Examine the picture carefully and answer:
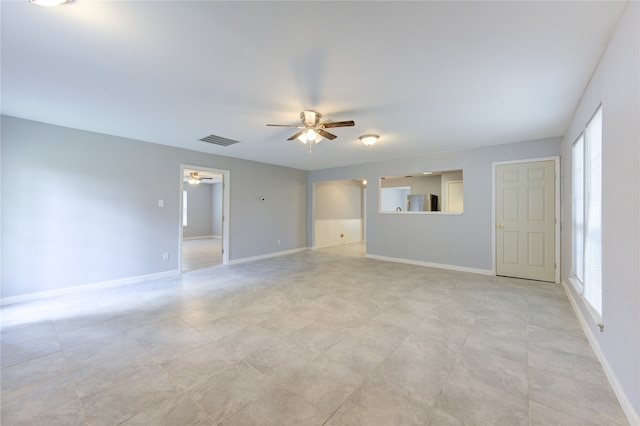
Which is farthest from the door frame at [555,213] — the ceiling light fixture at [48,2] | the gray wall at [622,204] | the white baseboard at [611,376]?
the ceiling light fixture at [48,2]

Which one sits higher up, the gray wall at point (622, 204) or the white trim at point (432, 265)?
the gray wall at point (622, 204)

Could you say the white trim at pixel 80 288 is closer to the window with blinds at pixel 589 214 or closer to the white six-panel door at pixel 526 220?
the window with blinds at pixel 589 214

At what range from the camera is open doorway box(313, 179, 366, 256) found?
8070 mm

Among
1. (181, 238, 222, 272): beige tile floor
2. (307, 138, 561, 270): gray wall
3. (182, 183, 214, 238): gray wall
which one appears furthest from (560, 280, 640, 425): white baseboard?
(182, 183, 214, 238): gray wall

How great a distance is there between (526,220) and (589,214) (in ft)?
6.90

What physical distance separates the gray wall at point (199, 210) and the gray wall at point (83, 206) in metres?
6.25

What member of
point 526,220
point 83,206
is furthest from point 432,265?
point 83,206

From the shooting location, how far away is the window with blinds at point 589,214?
7.52 ft

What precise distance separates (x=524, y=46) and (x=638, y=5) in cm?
56

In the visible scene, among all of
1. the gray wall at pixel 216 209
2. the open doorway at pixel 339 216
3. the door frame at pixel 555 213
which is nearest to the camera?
the door frame at pixel 555 213

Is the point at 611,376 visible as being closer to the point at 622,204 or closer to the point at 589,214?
the point at 622,204

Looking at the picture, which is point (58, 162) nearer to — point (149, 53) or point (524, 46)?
point (149, 53)

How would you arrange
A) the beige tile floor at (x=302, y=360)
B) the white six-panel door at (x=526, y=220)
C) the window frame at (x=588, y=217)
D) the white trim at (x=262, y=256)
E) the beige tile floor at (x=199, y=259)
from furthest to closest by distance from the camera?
the white trim at (x=262, y=256) < the beige tile floor at (x=199, y=259) < the white six-panel door at (x=526, y=220) < the window frame at (x=588, y=217) < the beige tile floor at (x=302, y=360)

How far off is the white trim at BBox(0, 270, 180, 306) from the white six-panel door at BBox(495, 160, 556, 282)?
618cm
